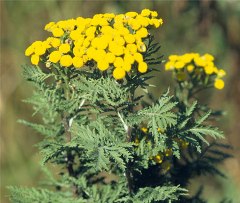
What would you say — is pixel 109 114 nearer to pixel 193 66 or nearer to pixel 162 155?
pixel 162 155

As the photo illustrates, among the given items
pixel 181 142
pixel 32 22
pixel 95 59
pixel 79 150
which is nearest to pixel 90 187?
pixel 79 150

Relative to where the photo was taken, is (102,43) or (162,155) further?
(162,155)

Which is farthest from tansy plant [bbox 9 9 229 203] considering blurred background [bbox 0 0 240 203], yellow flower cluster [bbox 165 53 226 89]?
blurred background [bbox 0 0 240 203]

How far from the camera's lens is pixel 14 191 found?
97.5 inches

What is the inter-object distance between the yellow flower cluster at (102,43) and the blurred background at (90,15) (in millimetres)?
2739

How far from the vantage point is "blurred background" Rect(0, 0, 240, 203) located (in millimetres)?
4844

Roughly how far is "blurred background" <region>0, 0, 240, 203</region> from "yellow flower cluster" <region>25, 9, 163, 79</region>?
2739 mm

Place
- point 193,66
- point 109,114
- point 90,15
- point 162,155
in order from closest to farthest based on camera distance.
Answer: point 109,114 → point 162,155 → point 193,66 → point 90,15

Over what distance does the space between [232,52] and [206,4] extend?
0.89 meters

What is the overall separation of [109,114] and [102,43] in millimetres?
384

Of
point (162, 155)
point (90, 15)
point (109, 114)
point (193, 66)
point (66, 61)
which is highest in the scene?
point (90, 15)

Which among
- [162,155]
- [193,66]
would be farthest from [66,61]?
[193,66]

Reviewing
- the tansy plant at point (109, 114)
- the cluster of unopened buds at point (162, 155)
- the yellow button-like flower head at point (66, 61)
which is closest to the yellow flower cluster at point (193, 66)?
the tansy plant at point (109, 114)

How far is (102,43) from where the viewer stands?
194 centimetres
